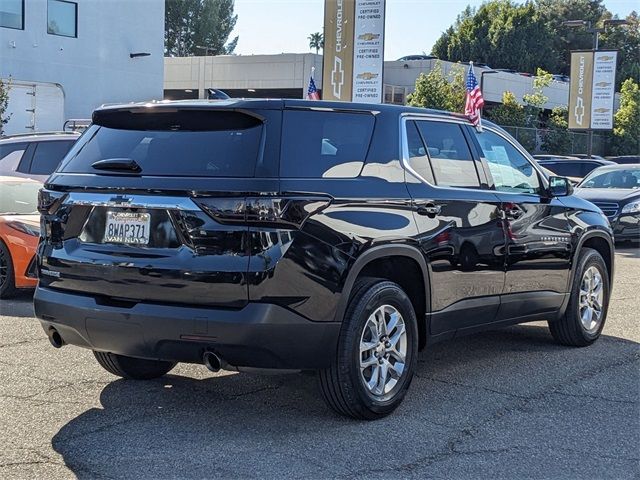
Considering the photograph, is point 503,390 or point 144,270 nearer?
point 144,270

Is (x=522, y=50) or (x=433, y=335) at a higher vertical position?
(x=522, y=50)

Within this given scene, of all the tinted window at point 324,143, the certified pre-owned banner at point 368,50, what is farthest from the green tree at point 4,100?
the tinted window at point 324,143

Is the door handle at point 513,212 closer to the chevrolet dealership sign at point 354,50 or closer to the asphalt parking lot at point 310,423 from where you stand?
the asphalt parking lot at point 310,423

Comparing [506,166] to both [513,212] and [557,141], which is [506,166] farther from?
[557,141]

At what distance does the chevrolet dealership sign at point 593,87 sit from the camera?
92.3ft

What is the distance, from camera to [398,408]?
17.4 ft

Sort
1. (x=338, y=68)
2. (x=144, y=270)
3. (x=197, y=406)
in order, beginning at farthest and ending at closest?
(x=338, y=68), (x=197, y=406), (x=144, y=270)

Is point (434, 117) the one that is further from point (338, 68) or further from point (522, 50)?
point (522, 50)

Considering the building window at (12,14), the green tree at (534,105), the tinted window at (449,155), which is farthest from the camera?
the green tree at (534,105)

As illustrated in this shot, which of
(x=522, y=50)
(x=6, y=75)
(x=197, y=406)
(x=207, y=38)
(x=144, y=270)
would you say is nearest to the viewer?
(x=144, y=270)

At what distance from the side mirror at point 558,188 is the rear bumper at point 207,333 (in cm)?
289

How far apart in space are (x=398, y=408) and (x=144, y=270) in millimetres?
1883

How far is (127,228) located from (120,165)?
15.7 inches

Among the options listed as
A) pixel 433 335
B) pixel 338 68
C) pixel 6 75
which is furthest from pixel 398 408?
pixel 6 75
